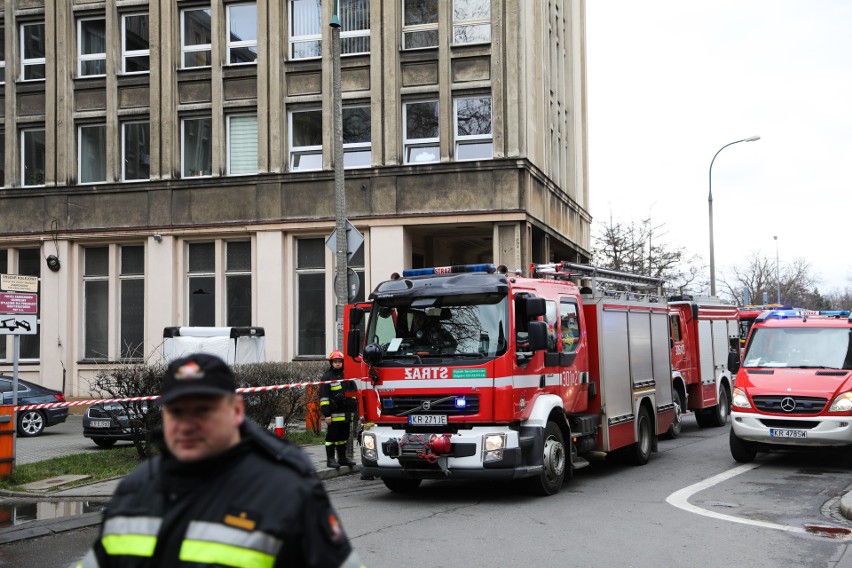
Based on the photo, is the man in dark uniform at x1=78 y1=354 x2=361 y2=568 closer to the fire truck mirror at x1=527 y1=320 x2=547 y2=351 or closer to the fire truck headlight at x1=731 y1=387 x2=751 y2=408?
the fire truck mirror at x1=527 y1=320 x2=547 y2=351

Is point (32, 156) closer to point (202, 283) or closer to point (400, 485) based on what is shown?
point (202, 283)

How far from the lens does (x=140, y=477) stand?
278cm

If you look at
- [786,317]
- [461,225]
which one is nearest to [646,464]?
[786,317]

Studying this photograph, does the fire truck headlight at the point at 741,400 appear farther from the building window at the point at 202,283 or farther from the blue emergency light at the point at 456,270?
the building window at the point at 202,283

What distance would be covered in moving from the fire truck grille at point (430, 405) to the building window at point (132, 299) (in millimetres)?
17553

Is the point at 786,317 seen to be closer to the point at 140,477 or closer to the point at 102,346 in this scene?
the point at 140,477

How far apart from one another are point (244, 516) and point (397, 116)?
76.2ft

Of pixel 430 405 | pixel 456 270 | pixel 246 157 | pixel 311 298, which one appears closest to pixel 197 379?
pixel 430 405

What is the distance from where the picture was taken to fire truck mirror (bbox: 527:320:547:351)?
10.6m

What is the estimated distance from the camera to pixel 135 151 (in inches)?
1074

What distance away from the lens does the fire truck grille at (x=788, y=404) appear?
13203 mm

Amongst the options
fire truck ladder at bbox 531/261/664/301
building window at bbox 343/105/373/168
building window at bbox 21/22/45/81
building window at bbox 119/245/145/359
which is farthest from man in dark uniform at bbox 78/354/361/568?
building window at bbox 21/22/45/81

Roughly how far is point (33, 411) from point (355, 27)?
42.2 feet

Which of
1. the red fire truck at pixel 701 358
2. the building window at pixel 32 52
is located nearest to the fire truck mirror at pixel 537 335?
the red fire truck at pixel 701 358
